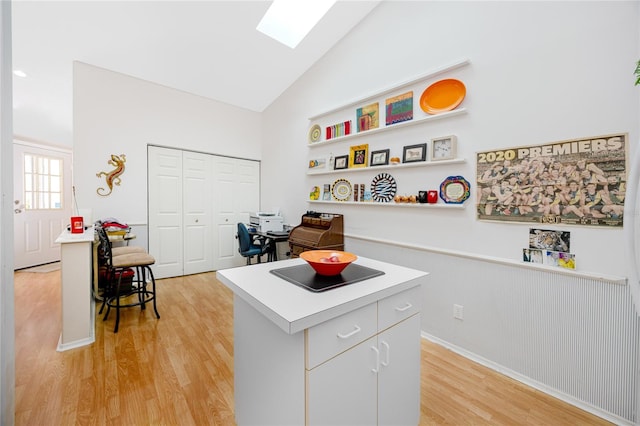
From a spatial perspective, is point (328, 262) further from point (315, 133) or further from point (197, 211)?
point (197, 211)

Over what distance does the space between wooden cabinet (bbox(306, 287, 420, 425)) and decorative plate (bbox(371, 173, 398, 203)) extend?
155 centimetres

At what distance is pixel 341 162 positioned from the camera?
3277 millimetres

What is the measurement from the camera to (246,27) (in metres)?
3.12

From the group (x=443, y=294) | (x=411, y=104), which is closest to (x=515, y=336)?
(x=443, y=294)

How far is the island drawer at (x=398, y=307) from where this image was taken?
45.1 inches

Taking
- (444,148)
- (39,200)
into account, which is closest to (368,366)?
(444,148)

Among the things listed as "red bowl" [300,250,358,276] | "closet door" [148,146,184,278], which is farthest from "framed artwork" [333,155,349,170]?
"closet door" [148,146,184,278]

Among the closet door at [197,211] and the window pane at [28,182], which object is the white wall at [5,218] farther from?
the window pane at [28,182]

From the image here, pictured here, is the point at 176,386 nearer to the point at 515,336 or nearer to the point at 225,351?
the point at 225,351

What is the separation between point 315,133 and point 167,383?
3142mm

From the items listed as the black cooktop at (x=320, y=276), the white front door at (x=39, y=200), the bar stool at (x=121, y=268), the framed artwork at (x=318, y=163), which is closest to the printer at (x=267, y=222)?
the framed artwork at (x=318, y=163)

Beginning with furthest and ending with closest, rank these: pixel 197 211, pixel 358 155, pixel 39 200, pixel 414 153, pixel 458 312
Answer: pixel 39 200, pixel 197 211, pixel 358 155, pixel 414 153, pixel 458 312

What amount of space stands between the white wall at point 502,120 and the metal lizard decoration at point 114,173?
123 inches

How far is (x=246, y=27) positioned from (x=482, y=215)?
10.8 ft
